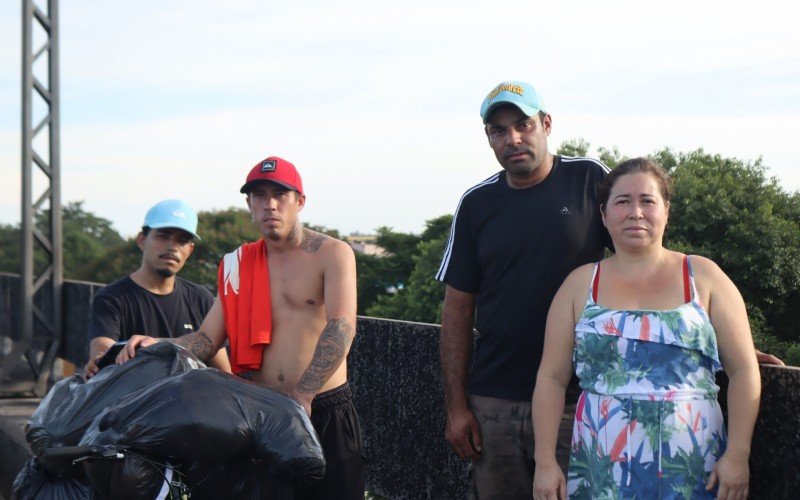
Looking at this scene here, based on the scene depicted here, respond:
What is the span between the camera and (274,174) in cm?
411

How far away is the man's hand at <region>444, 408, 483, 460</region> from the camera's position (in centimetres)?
400

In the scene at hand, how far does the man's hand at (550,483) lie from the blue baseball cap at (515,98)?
1328mm

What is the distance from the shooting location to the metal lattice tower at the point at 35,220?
11.6 m

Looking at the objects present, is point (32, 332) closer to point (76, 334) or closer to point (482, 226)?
point (76, 334)

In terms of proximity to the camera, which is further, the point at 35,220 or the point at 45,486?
the point at 35,220

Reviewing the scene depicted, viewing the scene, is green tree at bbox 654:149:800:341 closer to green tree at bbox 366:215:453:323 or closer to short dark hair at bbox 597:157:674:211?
green tree at bbox 366:215:453:323

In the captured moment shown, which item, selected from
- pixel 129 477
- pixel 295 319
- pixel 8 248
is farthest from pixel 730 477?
pixel 8 248

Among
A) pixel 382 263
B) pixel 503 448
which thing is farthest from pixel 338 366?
pixel 382 263

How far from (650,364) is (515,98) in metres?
1.24

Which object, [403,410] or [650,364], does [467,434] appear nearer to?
[650,364]

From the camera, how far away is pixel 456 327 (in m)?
4.09

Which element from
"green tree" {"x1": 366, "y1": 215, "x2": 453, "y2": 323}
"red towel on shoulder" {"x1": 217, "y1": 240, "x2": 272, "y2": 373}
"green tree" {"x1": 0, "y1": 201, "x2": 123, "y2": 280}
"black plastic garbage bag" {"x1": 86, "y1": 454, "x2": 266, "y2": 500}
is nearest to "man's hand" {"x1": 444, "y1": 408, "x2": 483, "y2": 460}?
"red towel on shoulder" {"x1": 217, "y1": 240, "x2": 272, "y2": 373}

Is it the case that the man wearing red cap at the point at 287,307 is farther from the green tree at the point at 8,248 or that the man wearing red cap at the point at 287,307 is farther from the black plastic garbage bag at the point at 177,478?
the green tree at the point at 8,248

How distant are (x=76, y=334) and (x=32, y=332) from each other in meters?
0.74
